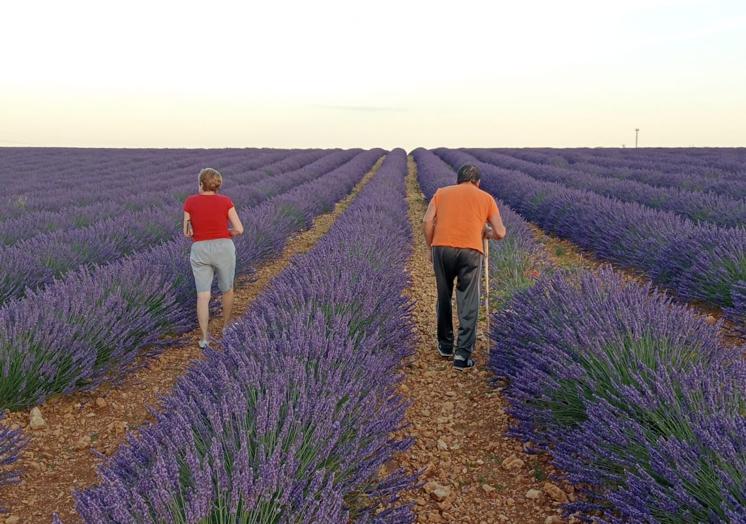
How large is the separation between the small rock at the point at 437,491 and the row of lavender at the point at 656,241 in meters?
3.19

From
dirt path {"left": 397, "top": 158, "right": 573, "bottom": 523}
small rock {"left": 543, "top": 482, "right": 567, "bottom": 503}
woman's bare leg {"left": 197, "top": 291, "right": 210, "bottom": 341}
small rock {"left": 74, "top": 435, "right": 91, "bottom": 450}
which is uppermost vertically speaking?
woman's bare leg {"left": 197, "top": 291, "right": 210, "bottom": 341}

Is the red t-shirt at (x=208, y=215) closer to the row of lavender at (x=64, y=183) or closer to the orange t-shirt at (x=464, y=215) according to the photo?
the orange t-shirt at (x=464, y=215)

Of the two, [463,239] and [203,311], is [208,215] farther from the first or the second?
[463,239]

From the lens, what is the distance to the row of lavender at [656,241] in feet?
16.1

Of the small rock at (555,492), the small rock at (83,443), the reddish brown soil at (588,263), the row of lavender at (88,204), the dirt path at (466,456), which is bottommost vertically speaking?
the small rock at (83,443)

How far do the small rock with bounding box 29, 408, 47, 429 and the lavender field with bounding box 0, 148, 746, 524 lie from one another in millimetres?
76

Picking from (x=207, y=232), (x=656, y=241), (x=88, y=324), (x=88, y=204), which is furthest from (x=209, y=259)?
(x=88, y=204)

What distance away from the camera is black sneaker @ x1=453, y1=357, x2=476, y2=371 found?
3.86 metres

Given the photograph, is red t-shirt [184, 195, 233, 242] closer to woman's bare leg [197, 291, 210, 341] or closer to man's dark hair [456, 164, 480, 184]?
woman's bare leg [197, 291, 210, 341]

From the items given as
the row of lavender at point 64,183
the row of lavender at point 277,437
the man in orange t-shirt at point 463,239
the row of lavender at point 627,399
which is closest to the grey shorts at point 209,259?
the row of lavender at point 277,437

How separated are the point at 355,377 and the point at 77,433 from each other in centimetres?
179

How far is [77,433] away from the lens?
10.3ft

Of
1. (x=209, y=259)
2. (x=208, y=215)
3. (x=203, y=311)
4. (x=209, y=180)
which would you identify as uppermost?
(x=209, y=180)

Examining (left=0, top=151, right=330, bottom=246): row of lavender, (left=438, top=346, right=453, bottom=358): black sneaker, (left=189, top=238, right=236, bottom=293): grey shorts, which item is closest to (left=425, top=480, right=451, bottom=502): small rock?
(left=438, top=346, right=453, bottom=358): black sneaker
